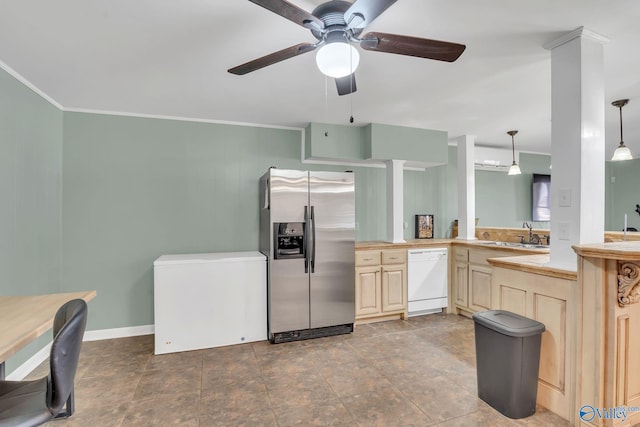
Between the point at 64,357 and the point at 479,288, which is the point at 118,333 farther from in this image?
the point at 479,288

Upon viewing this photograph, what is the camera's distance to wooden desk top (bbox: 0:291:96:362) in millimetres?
1316

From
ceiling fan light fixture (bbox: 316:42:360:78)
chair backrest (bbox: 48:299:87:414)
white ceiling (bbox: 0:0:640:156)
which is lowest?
chair backrest (bbox: 48:299:87:414)

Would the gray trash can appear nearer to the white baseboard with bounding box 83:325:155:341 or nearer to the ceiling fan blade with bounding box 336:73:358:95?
the ceiling fan blade with bounding box 336:73:358:95

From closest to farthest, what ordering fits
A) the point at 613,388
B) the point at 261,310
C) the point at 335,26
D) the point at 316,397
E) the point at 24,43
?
the point at 335,26 → the point at 613,388 → the point at 24,43 → the point at 316,397 → the point at 261,310

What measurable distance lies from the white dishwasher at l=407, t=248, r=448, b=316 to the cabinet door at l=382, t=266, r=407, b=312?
0.30 feet

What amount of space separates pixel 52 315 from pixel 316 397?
5.66 feet

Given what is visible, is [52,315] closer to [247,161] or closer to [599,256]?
[247,161]

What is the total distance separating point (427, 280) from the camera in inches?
158

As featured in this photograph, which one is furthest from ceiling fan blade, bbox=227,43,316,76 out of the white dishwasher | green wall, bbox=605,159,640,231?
green wall, bbox=605,159,640,231

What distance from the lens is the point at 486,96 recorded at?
3.07 metres

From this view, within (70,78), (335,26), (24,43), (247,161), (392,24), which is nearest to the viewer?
(335,26)

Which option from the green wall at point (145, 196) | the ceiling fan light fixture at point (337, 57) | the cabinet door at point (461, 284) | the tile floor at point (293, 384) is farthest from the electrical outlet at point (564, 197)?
the green wall at point (145, 196)

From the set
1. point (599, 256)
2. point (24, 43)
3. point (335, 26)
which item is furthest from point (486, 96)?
point (24, 43)

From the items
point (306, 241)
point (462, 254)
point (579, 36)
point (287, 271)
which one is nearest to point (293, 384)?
point (287, 271)
